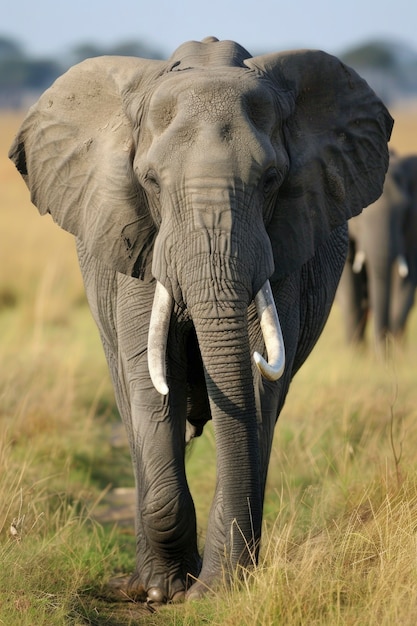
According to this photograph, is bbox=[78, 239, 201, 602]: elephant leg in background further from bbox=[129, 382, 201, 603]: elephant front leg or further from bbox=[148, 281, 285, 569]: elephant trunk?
bbox=[148, 281, 285, 569]: elephant trunk

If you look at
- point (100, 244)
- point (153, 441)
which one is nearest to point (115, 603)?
point (153, 441)

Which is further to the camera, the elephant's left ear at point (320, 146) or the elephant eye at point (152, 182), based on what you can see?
the elephant's left ear at point (320, 146)

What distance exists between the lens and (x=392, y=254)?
12.5m

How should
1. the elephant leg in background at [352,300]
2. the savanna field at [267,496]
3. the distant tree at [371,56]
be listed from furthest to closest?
the distant tree at [371,56]
the elephant leg in background at [352,300]
the savanna field at [267,496]

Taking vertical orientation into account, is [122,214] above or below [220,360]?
above

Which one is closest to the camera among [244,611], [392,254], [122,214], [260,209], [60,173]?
[244,611]

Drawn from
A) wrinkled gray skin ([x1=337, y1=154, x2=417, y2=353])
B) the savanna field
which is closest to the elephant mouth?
the savanna field

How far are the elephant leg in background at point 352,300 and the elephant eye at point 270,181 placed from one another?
26.6ft

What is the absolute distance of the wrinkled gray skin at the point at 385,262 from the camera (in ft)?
40.7

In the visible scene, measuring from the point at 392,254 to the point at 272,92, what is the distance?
779 cm

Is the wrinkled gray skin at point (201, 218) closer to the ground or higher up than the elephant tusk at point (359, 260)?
higher up

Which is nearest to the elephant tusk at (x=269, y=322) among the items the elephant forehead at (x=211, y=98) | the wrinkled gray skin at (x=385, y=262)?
the elephant forehead at (x=211, y=98)

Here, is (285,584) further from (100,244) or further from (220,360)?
(100,244)

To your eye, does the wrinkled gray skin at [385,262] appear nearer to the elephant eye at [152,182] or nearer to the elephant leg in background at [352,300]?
the elephant leg in background at [352,300]
